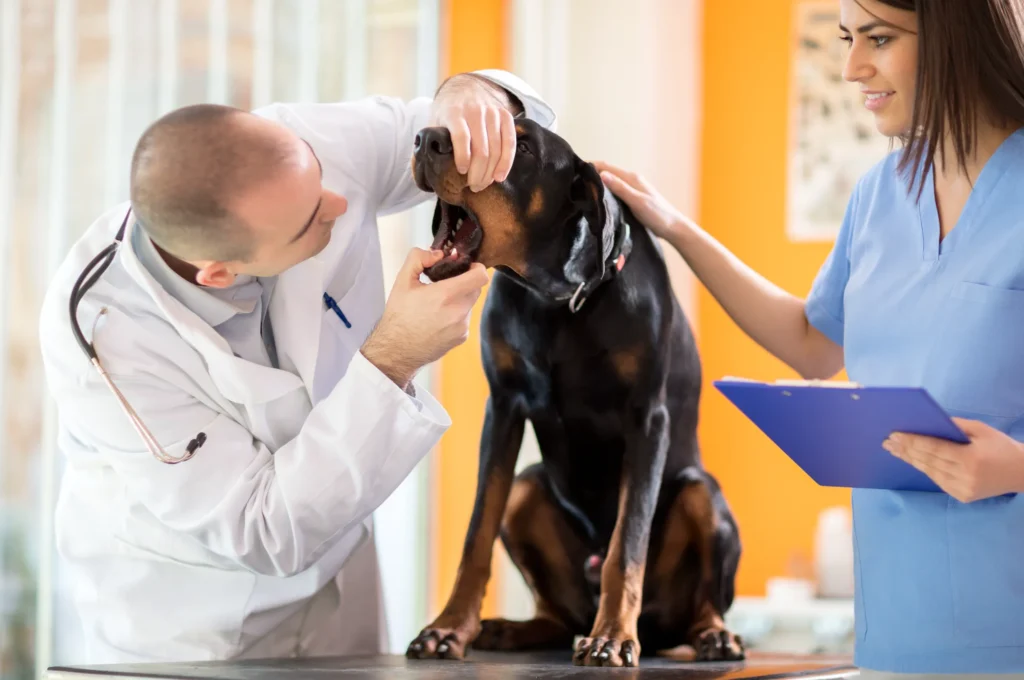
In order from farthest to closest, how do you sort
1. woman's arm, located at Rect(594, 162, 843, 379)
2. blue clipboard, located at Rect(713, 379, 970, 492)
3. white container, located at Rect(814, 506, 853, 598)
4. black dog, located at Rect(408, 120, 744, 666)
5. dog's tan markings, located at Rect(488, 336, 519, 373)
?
white container, located at Rect(814, 506, 853, 598)
woman's arm, located at Rect(594, 162, 843, 379)
dog's tan markings, located at Rect(488, 336, 519, 373)
black dog, located at Rect(408, 120, 744, 666)
blue clipboard, located at Rect(713, 379, 970, 492)

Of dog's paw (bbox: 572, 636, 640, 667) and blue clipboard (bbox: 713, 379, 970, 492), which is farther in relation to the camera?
dog's paw (bbox: 572, 636, 640, 667)

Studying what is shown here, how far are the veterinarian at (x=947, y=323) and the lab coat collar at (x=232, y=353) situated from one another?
0.78m

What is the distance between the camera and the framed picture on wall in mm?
4355

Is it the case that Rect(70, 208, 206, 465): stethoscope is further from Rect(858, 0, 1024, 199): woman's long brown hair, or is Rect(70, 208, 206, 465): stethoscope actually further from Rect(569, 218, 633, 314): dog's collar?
Rect(858, 0, 1024, 199): woman's long brown hair

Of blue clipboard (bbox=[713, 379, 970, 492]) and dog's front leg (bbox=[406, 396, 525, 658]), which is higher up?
blue clipboard (bbox=[713, 379, 970, 492])

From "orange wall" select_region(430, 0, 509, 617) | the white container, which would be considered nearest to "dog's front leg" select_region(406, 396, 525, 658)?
"orange wall" select_region(430, 0, 509, 617)

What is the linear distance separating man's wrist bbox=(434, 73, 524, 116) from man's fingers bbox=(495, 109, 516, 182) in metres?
0.08

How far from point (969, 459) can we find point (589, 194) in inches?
25.9

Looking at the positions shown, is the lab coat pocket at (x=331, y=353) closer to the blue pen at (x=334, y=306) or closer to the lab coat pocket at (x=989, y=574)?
the blue pen at (x=334, y=306)

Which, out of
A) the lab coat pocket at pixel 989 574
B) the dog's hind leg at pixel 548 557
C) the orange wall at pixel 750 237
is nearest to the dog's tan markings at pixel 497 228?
the dog's hind leg at pixel 548 557

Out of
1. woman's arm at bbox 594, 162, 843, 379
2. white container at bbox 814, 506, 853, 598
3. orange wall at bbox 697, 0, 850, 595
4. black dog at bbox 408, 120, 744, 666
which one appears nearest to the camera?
black dog at bbox 408, 120, 744, 666

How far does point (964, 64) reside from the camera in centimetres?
138

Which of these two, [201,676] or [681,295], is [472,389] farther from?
[201,676]

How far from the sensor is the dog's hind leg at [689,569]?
174 centimetres
